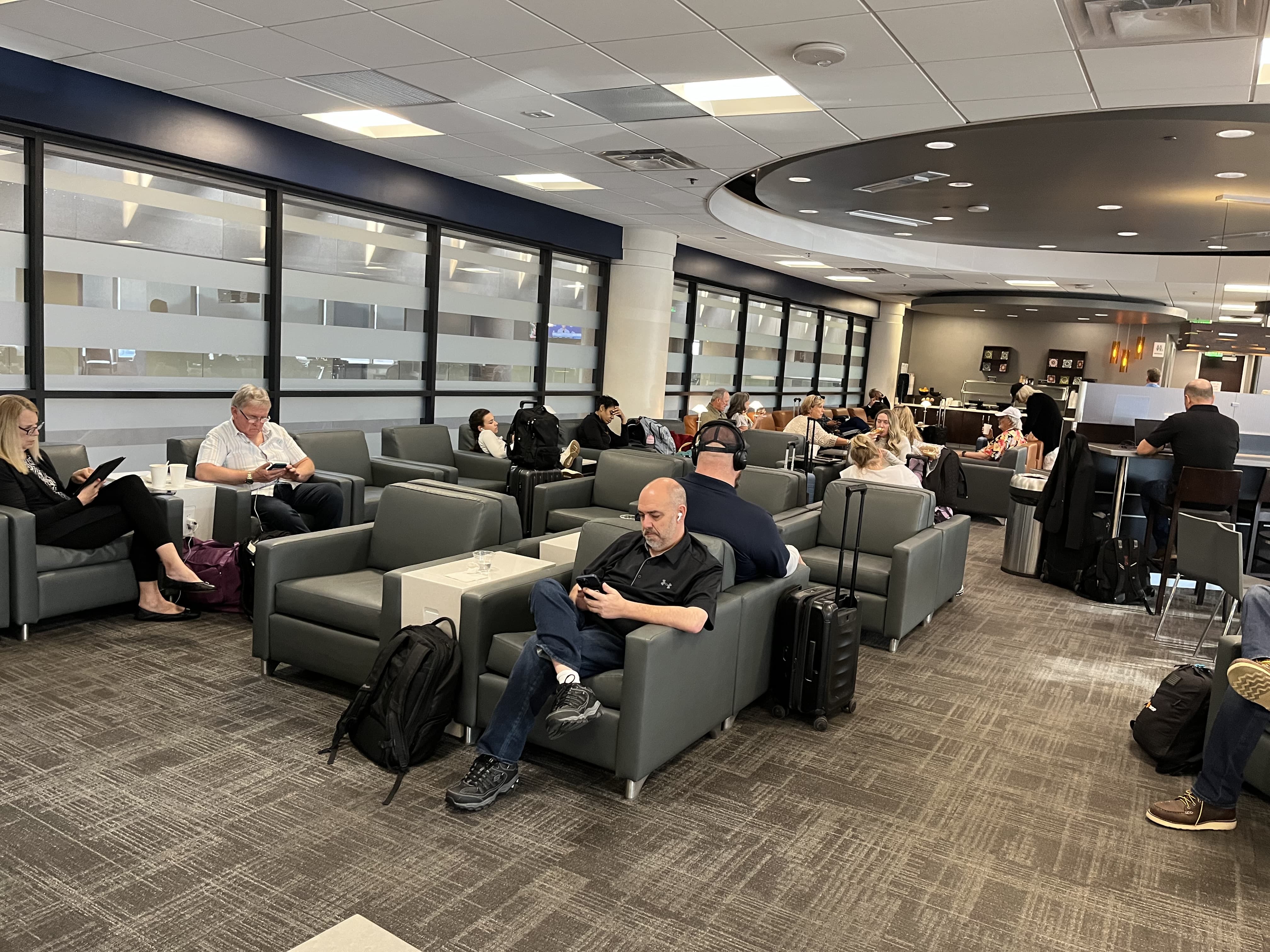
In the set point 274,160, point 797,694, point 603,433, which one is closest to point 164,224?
point 274,160

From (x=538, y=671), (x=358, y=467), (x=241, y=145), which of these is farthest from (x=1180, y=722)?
(x=241, y=145)

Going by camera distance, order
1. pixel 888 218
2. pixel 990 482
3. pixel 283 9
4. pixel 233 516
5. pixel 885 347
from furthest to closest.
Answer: pixel 885 347 → pixel 888 218 → pixel 990 482 → pixel 233 516 → pixel 283 9

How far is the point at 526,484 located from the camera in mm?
7090

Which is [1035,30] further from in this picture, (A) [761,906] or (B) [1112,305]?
(B) [1112,305]

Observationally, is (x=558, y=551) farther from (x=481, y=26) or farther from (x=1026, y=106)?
(x=1026, y=106)

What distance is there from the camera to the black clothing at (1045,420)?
1180 centimetres

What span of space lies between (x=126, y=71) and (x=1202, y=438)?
295 inches

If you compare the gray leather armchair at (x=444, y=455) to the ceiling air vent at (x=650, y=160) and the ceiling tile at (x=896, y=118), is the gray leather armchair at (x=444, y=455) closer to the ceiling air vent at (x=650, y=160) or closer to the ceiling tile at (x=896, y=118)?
the ceiling air vent at (x=650, y=160)

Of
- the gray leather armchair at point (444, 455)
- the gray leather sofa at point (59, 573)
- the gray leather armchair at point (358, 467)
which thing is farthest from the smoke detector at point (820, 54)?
the gray leather armchair at point (444, 455)

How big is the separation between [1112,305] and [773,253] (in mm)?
7423

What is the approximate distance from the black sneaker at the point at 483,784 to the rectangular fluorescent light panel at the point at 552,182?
5.67m

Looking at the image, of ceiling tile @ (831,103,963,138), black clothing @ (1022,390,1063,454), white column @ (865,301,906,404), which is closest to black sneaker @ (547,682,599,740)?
ceiling tile @ (831,103,963,138)

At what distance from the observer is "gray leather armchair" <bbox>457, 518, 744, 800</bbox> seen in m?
3.12

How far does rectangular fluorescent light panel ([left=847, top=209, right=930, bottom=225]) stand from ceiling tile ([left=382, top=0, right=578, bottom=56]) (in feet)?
20.7
